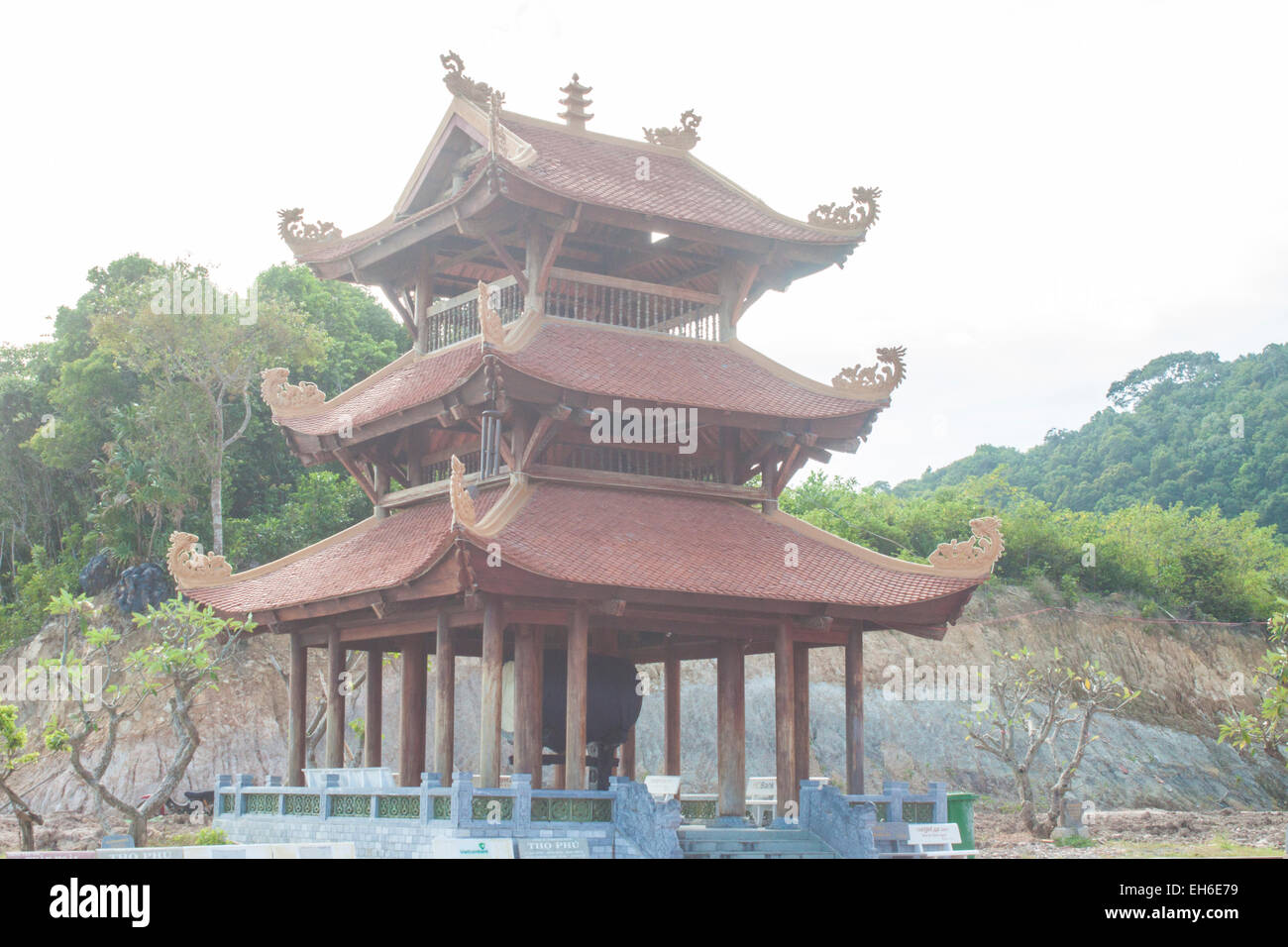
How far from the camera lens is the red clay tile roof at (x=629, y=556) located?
21.6 metres

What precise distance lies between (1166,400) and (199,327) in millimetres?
59091

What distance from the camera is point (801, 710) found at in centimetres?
2484

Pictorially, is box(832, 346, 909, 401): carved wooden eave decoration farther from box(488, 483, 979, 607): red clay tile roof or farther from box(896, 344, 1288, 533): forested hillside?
box(896, 344, 1288, 533): forested hillside

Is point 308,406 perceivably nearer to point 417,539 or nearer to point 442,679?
point 417,539

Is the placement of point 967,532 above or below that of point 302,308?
below

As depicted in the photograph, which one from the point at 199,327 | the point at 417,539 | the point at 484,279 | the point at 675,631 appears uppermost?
the point at 199,327

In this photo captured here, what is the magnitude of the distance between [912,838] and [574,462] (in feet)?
27.2

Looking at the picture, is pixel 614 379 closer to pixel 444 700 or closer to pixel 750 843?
pixel 444 700

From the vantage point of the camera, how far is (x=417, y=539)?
23875 millimetres

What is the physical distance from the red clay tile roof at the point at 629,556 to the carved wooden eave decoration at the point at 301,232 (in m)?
5.78

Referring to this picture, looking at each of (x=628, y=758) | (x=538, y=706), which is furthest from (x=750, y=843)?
(x=628, y=758)

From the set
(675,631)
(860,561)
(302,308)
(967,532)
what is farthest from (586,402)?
(302,308)
